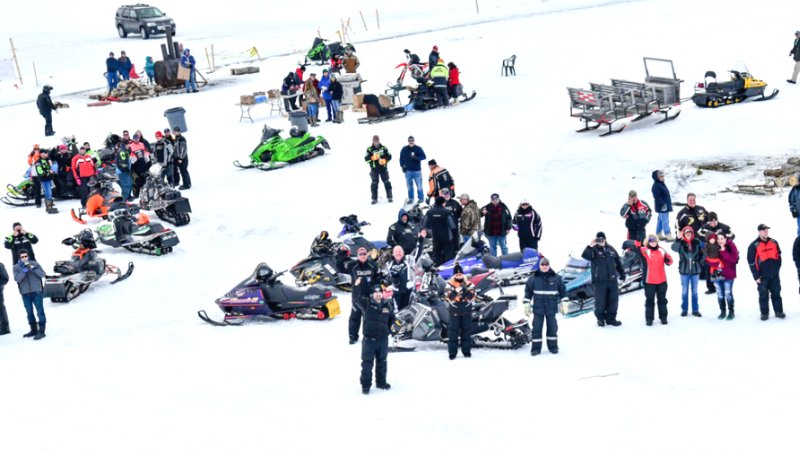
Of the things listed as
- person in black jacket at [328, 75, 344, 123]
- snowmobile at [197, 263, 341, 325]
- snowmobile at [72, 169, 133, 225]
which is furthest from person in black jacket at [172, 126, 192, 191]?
snowmobile at [197, 263, 341, 325]

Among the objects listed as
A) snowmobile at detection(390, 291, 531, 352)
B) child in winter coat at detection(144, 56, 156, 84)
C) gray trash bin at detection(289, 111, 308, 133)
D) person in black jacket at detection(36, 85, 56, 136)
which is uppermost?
child in winter coat at detection(144, 56, 156, 84)

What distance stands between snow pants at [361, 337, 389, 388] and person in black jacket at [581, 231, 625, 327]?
336 cm

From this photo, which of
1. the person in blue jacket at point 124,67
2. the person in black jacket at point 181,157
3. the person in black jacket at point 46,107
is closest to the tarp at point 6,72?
the person in blue jacket at point 124,67

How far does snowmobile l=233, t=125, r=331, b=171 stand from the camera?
76.9ft

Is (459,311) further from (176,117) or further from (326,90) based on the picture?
(176,117)

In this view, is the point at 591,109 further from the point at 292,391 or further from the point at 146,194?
the point at 292,391

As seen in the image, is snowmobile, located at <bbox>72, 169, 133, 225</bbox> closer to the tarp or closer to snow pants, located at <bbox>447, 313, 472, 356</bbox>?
snow pants, located at <bbox>447, 313, 472, 356</bbox>

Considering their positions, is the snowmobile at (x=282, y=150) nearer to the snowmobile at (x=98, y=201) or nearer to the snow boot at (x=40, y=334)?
the snowmobile at (x=98, y=201)

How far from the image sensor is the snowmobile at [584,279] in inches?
536

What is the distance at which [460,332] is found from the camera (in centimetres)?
1207

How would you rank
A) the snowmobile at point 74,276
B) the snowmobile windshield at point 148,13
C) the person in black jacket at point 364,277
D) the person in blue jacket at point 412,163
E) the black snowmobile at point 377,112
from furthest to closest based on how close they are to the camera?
the snowmobile windshield at point 148,13 → the black snowmobile at point 377,112 → the person in blue jacket at point 412,163 → the snowmobile at point 74,276 → the person in black jacket at point 364,277

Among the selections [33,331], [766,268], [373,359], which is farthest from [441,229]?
[33,331]

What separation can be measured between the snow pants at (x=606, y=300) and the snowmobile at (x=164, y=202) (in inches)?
389

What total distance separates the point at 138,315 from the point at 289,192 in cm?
693
